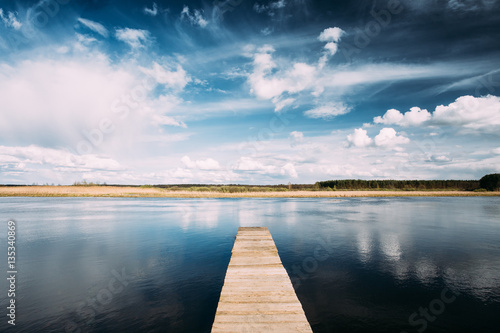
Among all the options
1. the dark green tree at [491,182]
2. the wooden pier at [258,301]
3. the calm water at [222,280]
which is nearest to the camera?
the wooden pier at [258,301]

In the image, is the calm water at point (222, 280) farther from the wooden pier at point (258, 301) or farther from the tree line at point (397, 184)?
the tree line at point (397, 184)

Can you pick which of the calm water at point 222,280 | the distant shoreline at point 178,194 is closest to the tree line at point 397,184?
the distant shoreline at point 178,194

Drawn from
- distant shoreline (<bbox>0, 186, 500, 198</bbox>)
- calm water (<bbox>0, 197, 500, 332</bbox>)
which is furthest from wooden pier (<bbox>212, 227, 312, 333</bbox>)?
distant shoreline (<bbox>0, 186, 500, 198</bbox>)

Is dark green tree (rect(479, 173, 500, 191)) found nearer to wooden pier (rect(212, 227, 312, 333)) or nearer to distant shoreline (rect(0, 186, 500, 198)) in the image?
distant shoreline (rect(0, 186, 500, 198))

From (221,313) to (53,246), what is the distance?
783 inches

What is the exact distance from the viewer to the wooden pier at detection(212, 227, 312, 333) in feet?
22.7

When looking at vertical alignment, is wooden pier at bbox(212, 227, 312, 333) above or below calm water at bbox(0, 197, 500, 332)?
above

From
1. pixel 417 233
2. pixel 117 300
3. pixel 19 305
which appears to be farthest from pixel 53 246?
pixel 417 233

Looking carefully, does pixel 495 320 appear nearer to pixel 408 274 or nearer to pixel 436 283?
pixel 436 283

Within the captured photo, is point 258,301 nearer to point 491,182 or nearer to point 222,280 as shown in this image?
point 222,280

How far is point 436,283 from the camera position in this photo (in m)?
12.6

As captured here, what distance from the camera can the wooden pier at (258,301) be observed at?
6.91 meters

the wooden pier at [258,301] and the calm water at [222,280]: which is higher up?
the wooden pier at [258,301]

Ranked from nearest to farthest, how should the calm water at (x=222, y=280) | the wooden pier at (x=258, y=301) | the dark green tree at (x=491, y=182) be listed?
1. the wooden pier at (x=258, y=301)
2. the calm water at (x=222, y=280)
3. the dark green tree at (x=491, y=182)
